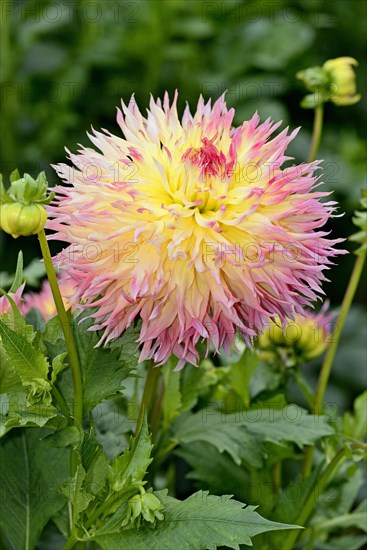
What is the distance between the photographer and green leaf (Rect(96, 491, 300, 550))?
61cm

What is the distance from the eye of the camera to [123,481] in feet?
2.12

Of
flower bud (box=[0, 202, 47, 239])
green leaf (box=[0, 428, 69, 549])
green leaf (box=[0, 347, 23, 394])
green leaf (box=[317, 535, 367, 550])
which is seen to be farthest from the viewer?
green leaf (box=[317, 535, 367, 550])

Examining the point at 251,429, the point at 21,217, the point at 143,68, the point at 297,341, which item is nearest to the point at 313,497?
the point at 251,429

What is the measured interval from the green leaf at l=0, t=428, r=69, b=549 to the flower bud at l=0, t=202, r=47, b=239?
261 mm

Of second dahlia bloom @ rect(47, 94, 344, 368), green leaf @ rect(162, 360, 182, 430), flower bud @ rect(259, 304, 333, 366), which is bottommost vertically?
green leaf @ rect(162, 360, 182, 430)

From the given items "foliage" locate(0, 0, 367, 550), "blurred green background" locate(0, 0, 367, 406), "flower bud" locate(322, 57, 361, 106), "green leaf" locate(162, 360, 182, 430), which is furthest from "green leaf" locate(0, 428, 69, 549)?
"blurred green background" locate(0, 0, 367, 406)

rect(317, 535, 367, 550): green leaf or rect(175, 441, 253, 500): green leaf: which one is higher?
rect(175, 441, 253, 500): green leaf

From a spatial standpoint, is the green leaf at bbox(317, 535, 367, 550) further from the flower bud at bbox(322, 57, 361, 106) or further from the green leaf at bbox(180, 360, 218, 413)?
the flower bud at bbox(322, 57, 361, 106)

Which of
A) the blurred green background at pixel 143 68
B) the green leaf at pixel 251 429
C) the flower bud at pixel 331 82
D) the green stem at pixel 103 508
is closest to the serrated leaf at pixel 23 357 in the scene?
the green stem at pixel 103 508

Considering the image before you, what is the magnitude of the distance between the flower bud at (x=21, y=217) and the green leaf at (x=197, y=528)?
0.22 m

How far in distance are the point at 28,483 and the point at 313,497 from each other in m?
0.26

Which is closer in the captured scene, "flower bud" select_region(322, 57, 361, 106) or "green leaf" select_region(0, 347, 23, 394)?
"green leaf" select_region(0, 347, 23, 394)

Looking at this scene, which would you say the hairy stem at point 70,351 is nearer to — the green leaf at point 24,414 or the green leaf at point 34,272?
the green leaf at point 24,414

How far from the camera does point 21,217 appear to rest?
57 centimetres
